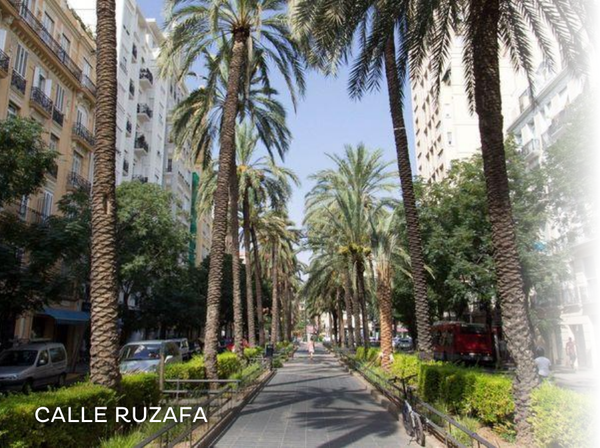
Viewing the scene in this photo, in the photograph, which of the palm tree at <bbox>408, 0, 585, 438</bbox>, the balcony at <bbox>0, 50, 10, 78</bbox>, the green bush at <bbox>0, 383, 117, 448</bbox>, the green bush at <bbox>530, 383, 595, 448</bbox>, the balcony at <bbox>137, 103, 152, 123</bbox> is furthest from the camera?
the balcony at <bbox>137, 103, 152, 123</bbox>

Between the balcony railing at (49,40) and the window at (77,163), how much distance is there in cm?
489

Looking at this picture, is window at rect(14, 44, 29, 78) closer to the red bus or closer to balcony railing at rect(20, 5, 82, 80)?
balcony railing at rect(20, 5, 82, 80)

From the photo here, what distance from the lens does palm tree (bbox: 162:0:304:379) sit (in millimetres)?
15664

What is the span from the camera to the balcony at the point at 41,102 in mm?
27344

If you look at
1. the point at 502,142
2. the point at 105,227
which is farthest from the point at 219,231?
the point at 502,142

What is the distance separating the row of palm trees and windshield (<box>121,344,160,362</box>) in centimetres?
445

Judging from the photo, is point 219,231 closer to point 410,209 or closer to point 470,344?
point 410,209

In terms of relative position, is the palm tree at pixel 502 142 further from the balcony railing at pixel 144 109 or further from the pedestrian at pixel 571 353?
the balcony railing at pixel 144 109

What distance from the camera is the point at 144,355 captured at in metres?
18.7

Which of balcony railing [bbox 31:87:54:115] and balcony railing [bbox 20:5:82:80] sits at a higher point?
balcony railing [bbox 20:5:82:80]

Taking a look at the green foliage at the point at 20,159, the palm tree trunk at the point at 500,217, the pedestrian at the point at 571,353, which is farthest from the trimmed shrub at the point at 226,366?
the pedestrian at the point at 571,353

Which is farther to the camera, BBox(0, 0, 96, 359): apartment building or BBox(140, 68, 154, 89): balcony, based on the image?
BBox(140, 68, 154, 89): balcony

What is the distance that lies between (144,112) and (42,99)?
21207 mm

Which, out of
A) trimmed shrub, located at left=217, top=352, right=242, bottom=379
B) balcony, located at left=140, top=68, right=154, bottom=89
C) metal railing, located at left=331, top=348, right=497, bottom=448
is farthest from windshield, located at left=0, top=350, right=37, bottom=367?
balcony, located at left=140, top=68, right=154, bottom=89
